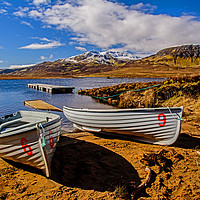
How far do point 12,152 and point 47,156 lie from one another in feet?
3.76

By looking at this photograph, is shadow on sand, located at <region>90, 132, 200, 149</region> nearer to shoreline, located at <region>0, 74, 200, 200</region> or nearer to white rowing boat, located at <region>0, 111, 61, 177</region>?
shoreline, located at <region>0, 74, 200, 200</region>

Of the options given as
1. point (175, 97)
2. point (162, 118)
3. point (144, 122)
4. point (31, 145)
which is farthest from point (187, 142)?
point (175, 97)

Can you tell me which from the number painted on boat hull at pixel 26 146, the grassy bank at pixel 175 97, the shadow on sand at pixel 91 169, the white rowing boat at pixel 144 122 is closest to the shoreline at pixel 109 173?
the shadow on sand at pixel 91 169

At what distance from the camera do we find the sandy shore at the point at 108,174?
183 inches

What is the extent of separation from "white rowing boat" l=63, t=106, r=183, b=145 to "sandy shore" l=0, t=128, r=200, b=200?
0.55m

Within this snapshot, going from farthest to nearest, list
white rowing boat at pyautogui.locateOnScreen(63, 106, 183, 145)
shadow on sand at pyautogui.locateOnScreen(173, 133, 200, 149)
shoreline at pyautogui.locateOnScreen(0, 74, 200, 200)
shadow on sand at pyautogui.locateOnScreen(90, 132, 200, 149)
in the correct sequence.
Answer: shadow on sand at pyautogui.locateOnScreen(90, 132, 200, 149) < shadow on sand at pyautogui.locateOnScreen(173, 133, 200, 149) < white rowing boat at pyautogui.locateOnScreen(63, 106, 183, 145) < shoreline at pyautogui.locateOnScreen(0, 74, 200, 200)

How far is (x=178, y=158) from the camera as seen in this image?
21.1 ft

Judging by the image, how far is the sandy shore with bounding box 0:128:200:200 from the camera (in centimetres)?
465

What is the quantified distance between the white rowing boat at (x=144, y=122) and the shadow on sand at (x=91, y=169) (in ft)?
4.36

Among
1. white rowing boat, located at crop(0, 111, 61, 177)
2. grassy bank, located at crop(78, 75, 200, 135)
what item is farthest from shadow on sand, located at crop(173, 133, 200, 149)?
white rowing boat, located at crop(0, 111, 61, 177)

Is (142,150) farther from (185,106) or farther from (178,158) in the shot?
(185,106)

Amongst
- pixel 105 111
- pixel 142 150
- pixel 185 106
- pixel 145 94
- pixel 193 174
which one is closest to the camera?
pixel 193 174

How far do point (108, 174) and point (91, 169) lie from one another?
2.09ft

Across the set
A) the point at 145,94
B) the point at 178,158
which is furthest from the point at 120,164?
the point at 145,94
